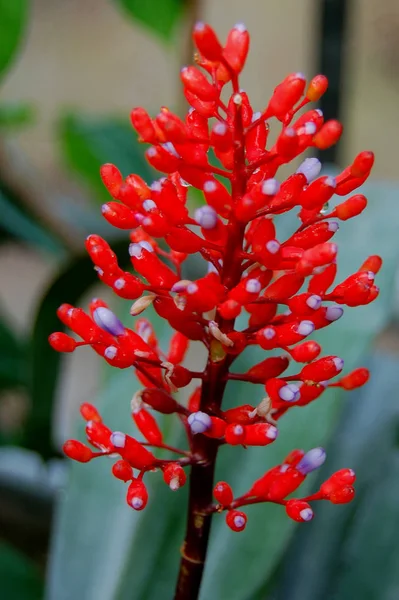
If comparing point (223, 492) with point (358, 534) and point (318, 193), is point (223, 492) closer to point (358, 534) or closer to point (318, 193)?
point (318, 193)

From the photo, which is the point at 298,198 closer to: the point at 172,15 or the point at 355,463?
the point at 355,463

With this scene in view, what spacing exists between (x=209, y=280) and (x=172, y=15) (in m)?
0.53

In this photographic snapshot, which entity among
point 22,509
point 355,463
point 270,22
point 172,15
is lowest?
point 22,509

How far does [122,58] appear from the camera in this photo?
116cm

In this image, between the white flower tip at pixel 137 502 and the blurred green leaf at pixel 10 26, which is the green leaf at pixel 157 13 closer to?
the blurred green leaf at pixel 10 26

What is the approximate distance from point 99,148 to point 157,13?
0.48 feet

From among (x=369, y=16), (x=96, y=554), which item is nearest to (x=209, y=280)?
(x=96, y=554)

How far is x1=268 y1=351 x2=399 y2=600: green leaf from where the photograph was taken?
42 cm

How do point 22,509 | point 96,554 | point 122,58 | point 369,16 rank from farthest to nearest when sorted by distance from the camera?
A: point 122,58 < point 369,16 < point 22,509 < point 96,554

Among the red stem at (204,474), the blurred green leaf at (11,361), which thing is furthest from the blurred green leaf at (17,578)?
the red stem at (204,474)

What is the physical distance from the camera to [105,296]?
1.31 metres

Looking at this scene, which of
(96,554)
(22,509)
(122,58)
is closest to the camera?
(96,554)

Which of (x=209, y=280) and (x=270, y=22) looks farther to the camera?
(x=270, y=22)

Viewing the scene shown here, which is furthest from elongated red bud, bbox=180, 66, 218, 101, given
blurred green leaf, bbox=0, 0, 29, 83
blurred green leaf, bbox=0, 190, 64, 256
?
blurred green leaf, bbox=0, 190, 64, 256
